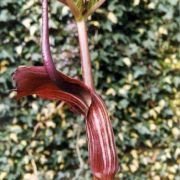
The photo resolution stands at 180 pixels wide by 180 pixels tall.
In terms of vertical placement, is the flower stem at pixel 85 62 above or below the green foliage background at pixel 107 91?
above

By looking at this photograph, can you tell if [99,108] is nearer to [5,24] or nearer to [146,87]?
[5,24]

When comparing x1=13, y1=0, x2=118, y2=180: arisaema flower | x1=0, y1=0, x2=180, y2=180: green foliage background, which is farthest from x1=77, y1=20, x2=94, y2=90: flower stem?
x1=0, y1=0, x2=180, y2=180: green foliage background

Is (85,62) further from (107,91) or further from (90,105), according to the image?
(107,91)

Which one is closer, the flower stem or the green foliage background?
the flower stem

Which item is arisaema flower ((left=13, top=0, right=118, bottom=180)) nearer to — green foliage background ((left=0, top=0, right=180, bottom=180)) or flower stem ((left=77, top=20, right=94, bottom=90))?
flower stem ((left=77, top=20, right=94, bottom=90))

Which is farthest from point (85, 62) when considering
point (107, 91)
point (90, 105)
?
point (107, 91)

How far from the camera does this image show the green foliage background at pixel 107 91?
2.21 metres

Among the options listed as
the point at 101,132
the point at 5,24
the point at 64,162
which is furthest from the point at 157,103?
the point at 101,132

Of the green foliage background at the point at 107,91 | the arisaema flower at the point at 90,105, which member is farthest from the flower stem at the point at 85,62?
the green foliage background at the point at 107,91

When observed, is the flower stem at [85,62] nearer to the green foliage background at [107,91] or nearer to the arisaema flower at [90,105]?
the arisaema flower at [90,105]

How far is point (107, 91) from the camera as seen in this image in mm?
2328

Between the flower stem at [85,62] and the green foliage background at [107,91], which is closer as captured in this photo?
the flower stem at [85,62]

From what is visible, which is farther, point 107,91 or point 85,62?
point 107,91

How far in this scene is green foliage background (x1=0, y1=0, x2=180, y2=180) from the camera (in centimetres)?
221
